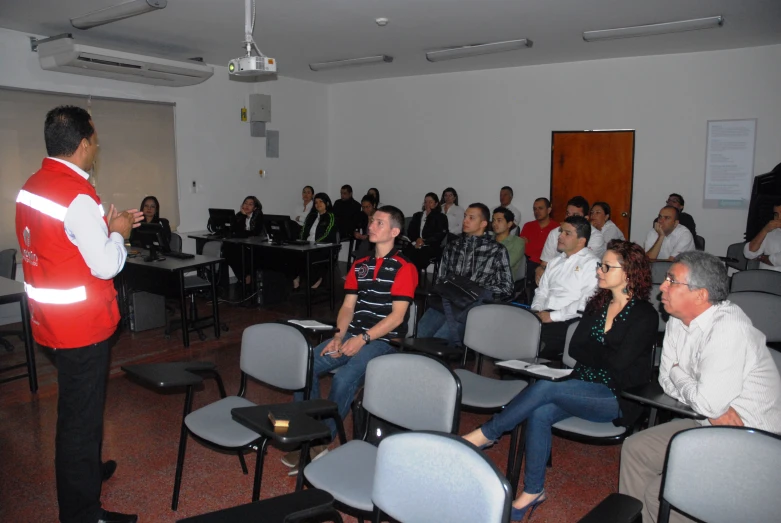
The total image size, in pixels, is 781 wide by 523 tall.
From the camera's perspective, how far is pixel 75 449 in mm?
2393

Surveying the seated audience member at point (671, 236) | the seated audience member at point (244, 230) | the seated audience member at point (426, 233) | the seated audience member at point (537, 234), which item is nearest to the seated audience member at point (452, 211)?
the seated audience member at point (426, 233)

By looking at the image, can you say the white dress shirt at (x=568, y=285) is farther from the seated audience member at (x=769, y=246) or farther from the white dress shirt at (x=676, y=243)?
the seated audience member at (x=769, y=246)

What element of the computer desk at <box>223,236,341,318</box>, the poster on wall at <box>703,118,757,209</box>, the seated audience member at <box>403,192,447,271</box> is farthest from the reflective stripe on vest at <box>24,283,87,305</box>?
the poster on wall at <box>703,118,757,209</box>

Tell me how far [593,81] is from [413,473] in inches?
281

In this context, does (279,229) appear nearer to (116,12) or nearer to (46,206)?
(116,12)

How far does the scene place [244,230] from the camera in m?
7.39

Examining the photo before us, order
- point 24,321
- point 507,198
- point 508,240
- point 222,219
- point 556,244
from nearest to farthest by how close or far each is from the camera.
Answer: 1. point 24,321
2. point 508,240
3. point 556,244
4. point 222,219
5. point 507,198

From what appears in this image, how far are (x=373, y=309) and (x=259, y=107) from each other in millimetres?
6302

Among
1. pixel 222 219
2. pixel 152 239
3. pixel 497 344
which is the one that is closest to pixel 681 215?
pixel 497 344

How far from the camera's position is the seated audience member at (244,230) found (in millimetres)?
7264

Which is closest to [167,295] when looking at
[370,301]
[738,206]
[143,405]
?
[143,405]

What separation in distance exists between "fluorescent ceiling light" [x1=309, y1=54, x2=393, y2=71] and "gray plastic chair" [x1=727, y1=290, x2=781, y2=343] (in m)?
5.30

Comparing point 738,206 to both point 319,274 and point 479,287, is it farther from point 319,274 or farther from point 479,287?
point 319,274

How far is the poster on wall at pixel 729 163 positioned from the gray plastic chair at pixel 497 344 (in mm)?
5097
